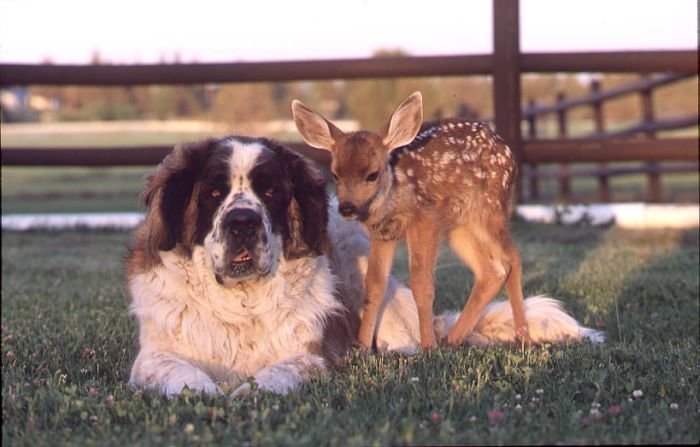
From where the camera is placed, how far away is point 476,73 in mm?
12047

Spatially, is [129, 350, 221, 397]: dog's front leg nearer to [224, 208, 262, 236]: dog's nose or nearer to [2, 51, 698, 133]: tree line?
[224, 208, 262, 236]: dog's nose

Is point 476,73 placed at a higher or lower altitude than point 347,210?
lower

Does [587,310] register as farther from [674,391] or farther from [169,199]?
[169,199]

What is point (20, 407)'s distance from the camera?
14.9ft

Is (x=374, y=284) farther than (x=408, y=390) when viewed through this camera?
Yes

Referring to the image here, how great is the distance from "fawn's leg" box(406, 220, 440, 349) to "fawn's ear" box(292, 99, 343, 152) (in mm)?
706

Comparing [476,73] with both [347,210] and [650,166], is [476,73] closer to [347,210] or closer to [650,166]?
[347,210]

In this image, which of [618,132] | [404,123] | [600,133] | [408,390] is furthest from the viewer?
[600,133]

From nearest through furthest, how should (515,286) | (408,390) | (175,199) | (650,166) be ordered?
(408,390), (175,199), (515,286), (650,166)

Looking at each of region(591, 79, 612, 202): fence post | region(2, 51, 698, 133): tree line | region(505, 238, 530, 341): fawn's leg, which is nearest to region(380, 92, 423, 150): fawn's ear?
region(505, 238, 530, 341): fawn's leg

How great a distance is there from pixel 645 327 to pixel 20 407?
166 inches

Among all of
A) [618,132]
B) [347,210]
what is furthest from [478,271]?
[618,132]

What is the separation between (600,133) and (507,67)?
10.5 meters

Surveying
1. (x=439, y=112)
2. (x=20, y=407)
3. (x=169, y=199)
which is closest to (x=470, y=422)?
(x=20, y=407)
